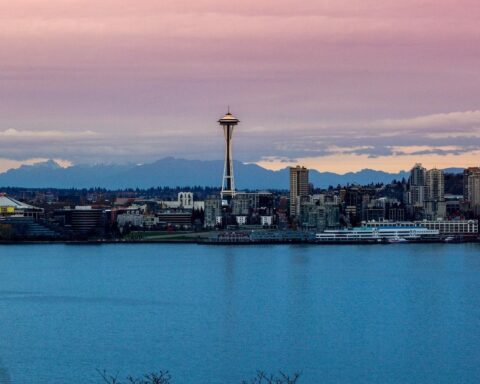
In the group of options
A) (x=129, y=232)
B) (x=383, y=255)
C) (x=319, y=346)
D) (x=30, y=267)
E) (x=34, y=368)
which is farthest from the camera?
(x=129, y=232)

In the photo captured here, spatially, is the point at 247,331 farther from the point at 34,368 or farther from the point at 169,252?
the point at 169,252

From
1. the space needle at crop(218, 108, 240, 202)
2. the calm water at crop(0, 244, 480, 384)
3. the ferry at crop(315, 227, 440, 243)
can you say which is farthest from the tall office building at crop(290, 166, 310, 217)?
the calm water at crop(0, 244, 480, 384)

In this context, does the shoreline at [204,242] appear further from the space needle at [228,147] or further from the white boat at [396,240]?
the space needle at [228,147]

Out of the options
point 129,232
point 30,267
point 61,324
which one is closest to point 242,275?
point 30,267

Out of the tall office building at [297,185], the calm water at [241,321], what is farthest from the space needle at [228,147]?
the calm water at [241,321]

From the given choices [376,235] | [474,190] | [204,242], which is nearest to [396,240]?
[376,235]
